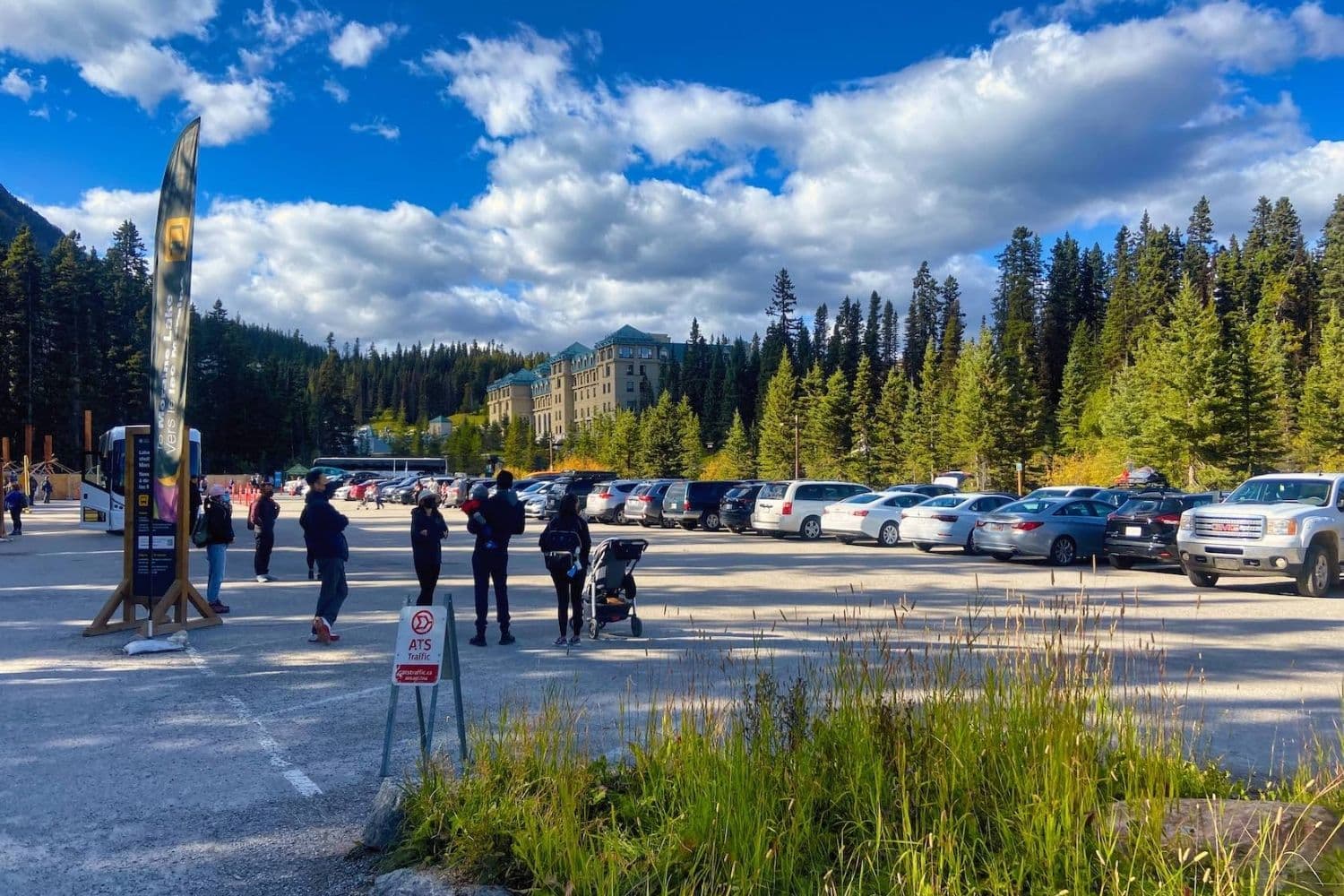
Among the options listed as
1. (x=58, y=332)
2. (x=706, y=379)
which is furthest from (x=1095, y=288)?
(x=58, y=332)

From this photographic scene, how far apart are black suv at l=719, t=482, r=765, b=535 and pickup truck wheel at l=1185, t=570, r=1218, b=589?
15.7m

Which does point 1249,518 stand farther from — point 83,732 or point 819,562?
point 83,732

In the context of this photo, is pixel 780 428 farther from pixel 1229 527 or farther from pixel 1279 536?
pixel 1279 536

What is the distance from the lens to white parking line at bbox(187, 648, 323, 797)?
579 centimetres

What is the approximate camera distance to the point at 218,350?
11319cm

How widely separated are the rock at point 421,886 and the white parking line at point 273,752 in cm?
178

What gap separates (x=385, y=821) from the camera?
4.57 meters

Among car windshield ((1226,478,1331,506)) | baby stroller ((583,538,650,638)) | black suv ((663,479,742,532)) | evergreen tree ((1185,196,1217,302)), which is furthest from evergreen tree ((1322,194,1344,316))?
baby stroller ((583,538,650,638))

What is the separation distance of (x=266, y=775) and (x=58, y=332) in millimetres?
102728

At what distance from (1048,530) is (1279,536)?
5463mm

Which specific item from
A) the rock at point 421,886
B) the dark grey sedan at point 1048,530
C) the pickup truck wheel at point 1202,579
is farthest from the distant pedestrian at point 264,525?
the pickup truck wheel at point 1202,579

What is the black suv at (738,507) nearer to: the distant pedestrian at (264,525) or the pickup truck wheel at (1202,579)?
the pickup truck wheel at (1202,579)

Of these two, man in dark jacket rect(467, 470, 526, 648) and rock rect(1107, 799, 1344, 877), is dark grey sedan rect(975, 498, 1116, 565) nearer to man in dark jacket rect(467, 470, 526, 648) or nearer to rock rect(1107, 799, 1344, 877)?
man in dark jacket rect(467, 470, 526, 648)

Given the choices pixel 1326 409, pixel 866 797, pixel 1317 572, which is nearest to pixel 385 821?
pixel 866 797
